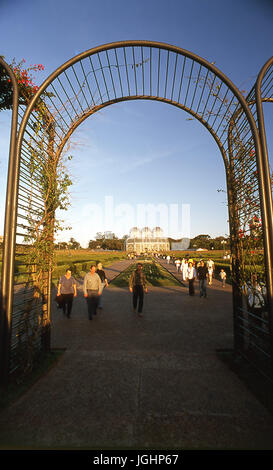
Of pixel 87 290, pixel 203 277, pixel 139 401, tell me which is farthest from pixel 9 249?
pixel 203 277

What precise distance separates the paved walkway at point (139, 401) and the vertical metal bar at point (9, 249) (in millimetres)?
696

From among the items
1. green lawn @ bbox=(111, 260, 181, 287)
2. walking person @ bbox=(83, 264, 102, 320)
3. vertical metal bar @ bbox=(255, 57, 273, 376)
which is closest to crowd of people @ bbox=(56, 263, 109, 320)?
walking person @ bbox=(83, 264, 102, 320)

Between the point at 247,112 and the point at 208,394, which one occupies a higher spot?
the point at 247,112

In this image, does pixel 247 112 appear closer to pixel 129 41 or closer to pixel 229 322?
pixel 129 41

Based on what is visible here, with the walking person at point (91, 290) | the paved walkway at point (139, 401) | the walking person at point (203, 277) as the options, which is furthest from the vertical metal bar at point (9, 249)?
the walking person at point (203, 277)

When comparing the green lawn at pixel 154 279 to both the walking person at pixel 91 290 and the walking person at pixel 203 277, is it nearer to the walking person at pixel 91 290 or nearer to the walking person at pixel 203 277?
the walking person at pixel 203 277

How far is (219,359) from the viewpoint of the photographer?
4137 millimetres

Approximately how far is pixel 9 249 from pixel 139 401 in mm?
2643

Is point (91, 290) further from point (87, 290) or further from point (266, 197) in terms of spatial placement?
point (266, 197)

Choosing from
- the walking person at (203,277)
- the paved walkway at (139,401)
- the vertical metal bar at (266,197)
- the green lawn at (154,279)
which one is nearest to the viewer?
the paved walkway at (139,401)

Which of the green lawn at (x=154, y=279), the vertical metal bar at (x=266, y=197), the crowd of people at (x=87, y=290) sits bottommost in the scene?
the green lawn at (x=154, y=279)

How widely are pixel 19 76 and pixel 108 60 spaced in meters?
1.44

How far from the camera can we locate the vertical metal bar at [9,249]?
2969 millimetres
